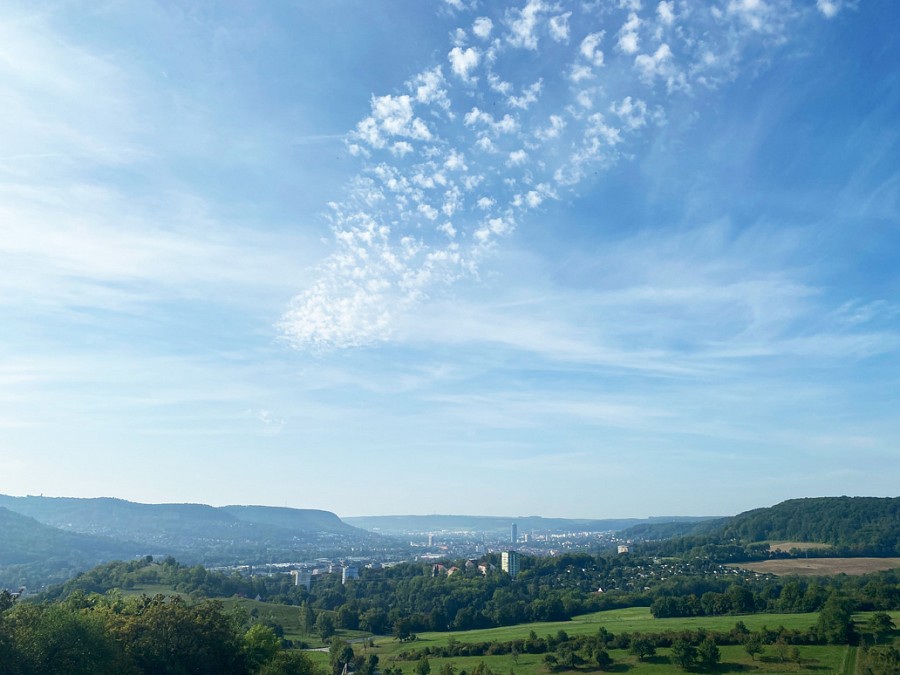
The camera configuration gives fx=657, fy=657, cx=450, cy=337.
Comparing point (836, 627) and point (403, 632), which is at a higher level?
point (836, 627)

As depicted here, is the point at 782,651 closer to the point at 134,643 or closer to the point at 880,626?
the point at 880,626

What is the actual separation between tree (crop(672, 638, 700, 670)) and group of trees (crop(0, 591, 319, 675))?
98.6ft

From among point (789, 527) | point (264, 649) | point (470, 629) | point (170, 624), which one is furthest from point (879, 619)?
point (789, 527)

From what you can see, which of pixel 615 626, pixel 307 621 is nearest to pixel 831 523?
pixel 615 626

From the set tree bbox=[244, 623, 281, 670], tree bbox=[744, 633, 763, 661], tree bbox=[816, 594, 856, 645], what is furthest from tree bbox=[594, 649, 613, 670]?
tree bbox=[244, 623, 281, 670]

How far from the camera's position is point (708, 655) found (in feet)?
169

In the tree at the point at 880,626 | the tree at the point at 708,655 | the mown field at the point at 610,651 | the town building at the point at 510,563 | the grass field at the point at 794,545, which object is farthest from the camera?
the grass field at the point at 794,545

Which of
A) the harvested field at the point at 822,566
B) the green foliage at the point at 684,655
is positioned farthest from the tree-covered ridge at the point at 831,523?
the green foliage at the point at 684,655

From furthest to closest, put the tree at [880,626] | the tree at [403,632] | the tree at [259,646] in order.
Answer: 1. the tree at [403,632]
2. the tree at [880,626]
3. the tree at [259,646]

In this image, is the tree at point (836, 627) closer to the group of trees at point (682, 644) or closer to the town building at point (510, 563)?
the group of trees at point (682, 644)

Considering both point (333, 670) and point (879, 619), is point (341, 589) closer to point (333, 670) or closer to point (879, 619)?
point (333, 670)

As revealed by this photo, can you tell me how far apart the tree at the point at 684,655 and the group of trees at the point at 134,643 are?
3005cm

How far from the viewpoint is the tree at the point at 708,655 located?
5134cm

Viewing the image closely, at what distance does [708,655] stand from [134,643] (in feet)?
140
